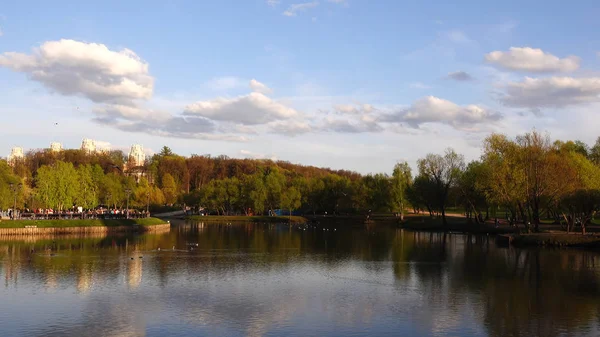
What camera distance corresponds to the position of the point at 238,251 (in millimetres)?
57906

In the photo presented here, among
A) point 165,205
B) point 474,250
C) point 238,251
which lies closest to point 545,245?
point 474,250

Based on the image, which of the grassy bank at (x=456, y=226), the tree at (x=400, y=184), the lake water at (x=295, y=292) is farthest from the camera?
the tree at (x=400, y=184)

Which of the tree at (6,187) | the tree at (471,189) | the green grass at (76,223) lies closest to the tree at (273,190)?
the green grass at (76,223)

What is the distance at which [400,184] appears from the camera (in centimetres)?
11962

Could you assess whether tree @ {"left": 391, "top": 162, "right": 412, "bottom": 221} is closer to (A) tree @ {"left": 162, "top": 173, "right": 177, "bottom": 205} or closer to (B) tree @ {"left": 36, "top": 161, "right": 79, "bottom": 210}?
(A) tree @ {"left": 162, "top": 173, "right": 177, "bottom": 205}

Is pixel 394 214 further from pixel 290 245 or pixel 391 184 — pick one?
pixel 290 245

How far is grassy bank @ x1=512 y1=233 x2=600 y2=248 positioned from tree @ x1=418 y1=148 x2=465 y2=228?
3465cm

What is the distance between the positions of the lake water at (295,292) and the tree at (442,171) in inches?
1672

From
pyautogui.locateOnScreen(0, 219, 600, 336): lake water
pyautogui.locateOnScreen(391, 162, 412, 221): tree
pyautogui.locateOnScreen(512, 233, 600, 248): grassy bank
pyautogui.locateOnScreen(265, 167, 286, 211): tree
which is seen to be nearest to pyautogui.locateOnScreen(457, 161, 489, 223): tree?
pyautogui.locateOnScreen(512, 233, 600, 248): grassy bank

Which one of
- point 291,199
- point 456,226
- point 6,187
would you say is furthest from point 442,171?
point 6,187

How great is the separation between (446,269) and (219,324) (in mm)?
24772

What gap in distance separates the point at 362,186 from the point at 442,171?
3205 cm

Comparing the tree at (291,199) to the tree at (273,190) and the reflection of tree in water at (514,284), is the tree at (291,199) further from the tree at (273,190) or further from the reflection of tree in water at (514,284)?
the reflection of tree in water at (514,284)

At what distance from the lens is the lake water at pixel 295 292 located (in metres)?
25.9
